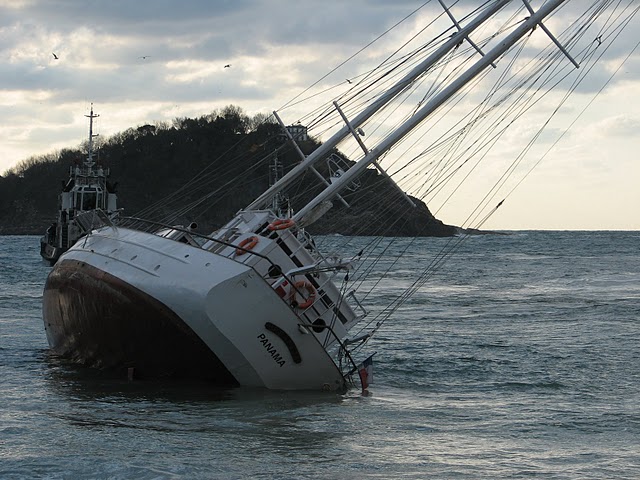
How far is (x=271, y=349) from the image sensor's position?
19.5m

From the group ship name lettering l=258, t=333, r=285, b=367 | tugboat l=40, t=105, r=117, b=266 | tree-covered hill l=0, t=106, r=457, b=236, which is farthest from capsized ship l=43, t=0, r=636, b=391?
tree-covered hill l=0, t=106, r=457, b=236

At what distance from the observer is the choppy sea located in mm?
14797

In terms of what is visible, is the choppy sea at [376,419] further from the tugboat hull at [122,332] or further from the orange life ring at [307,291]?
the orange life ring at [307,291]

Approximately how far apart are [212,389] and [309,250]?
401 cm

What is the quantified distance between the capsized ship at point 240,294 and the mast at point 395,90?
4 cm

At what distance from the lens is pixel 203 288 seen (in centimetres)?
1905

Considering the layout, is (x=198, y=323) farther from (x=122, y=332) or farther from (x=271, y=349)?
(x=122, y=332)

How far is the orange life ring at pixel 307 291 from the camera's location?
2019 centimetres

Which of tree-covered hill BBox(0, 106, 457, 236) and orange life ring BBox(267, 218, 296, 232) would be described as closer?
orange life ring BBox(267, 218, 296, 232)

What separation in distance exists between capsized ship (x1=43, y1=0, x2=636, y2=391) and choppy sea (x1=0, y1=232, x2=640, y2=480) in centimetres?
53

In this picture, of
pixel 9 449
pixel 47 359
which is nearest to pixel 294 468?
pixel 9 449

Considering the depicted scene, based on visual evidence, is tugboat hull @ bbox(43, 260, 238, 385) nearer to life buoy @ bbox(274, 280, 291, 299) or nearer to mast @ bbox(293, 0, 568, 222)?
life buoy @ bbox(274, 280, 291, 299)

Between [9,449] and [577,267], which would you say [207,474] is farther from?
[577,267]

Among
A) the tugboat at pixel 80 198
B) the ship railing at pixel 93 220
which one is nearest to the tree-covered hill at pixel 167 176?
the tugboat at pixel 80 198
